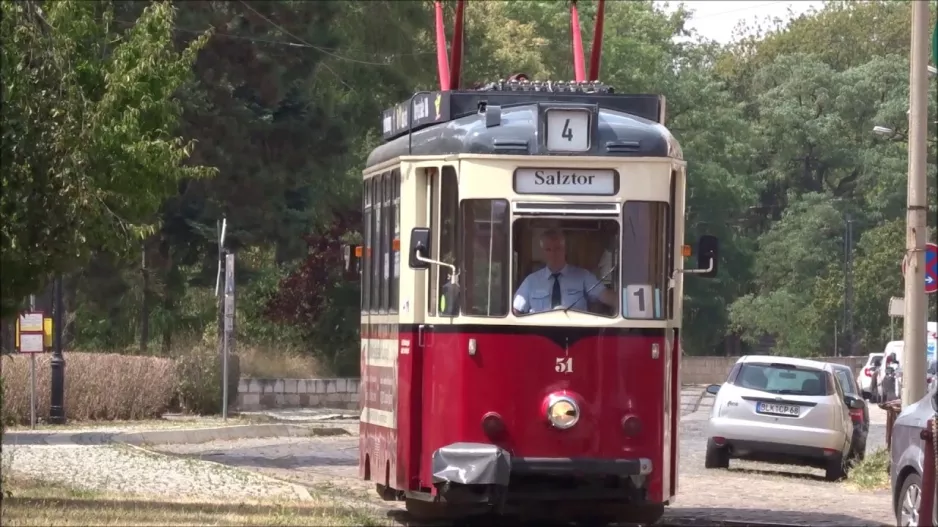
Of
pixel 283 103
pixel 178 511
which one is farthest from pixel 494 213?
pixel 283 103

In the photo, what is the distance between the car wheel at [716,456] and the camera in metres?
22.7

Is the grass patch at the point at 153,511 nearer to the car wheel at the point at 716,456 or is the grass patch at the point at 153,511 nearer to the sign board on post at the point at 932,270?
the car wheel at the point at 716,456

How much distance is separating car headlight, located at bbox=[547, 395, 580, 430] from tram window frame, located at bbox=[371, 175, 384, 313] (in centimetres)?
236

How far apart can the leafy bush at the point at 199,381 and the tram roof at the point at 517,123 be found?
1779 centimetres

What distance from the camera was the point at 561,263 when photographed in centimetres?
1273

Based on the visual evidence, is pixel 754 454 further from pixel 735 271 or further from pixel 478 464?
pixel 735 271

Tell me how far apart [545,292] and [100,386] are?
17.5m

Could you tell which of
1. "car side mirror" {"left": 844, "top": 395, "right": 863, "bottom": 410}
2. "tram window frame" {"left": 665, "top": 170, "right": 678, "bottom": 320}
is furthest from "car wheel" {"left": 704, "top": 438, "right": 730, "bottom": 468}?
"tram window frame" {"left": 665, "top": 170, "right": 678, "bottom": 320}

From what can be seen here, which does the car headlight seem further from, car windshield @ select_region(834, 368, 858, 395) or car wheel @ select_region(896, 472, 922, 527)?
car windshield @ select_region(834, 368, 858, 395)

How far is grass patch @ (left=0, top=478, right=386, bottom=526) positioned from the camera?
1289 cm

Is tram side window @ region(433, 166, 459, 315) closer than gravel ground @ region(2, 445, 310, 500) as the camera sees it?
Yes

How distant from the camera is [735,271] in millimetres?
82000

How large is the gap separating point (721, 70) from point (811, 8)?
7.06 metres

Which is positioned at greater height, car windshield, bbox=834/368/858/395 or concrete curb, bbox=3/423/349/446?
car windshield, bbox=834/368/858/395
